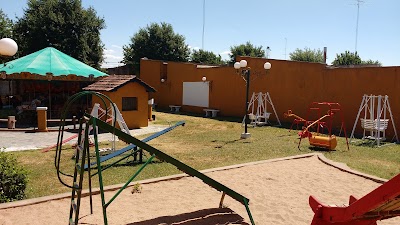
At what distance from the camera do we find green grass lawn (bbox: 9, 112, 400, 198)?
23.6 feet

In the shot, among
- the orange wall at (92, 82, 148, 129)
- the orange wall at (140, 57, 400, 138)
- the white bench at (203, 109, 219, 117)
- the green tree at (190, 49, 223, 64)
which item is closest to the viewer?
the orange wall at (140, 57, 400, 138)

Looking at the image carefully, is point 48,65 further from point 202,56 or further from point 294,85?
point 202,56

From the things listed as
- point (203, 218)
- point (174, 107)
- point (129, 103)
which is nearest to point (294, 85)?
point (129, 103)

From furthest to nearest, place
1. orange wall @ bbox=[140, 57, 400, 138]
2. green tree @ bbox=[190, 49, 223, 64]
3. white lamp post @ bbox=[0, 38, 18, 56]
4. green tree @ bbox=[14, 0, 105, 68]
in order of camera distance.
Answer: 1. green tree @ bbox=[190, 49, 223, 64]
2. green tree @ bbox=[14, 0, 105, 68]
3. orange wall @ bbox=[140, 57, 400, 138]
4. white lamp post @ bbox=[0, 38, 18, 56]

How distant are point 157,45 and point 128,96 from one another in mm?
24682

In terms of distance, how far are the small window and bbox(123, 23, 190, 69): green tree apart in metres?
23.4

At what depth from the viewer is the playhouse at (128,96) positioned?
49.4ft

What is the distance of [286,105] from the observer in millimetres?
18359

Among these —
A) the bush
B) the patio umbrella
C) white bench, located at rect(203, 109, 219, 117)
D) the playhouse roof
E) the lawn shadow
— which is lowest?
the lawn shadow

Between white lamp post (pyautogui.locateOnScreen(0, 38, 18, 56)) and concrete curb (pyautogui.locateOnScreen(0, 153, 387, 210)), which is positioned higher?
white lamp post (pyautogui.locateOnScreen(0, 38, 18, 56))

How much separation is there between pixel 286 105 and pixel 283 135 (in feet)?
16.4

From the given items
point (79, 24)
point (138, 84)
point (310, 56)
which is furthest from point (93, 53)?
point (310, 56)

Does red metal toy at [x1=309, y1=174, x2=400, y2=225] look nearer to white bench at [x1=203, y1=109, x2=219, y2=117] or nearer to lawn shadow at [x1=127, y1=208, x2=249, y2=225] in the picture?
Answer: lawn shadow at [x1=127, y1=208, x2=249, y2=225]

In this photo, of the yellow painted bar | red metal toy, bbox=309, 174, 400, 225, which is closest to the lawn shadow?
red metal toy, bbox=309, 174, 400, 225
